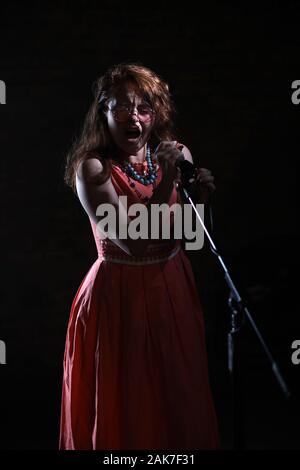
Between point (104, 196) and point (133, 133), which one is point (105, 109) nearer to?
point (133, 133)

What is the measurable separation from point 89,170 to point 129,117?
202mm

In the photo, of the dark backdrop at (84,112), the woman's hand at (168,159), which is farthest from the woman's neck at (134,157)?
the dark backdrop at (84,112)

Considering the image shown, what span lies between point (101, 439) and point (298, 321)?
0.95 meters

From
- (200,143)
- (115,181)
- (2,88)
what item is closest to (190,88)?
(200,143)

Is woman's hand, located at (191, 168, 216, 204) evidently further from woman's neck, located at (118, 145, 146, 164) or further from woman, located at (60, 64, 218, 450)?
woman's neck, located at (118, 145, 146, 164)

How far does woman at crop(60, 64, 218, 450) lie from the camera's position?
1.79 m

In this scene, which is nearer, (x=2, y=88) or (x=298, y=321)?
(x=298, y=321)

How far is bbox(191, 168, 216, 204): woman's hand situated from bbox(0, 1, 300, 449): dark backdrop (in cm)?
195

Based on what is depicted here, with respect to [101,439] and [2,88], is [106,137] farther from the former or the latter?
[2,88]

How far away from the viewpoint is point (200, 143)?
3.72 meters

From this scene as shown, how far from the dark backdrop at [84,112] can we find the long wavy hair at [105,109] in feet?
5.57

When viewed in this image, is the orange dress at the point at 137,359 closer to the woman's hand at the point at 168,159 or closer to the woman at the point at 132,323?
the woman at the point at 132,323

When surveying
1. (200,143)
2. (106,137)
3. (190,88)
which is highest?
(190,88)
